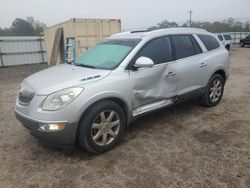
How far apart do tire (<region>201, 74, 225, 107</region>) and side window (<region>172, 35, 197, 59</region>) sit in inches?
34.1

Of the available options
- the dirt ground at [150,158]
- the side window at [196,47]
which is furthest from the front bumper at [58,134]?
the side window at [196,47]

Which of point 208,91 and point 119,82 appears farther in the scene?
point 208,91

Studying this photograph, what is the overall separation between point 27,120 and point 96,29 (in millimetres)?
8619

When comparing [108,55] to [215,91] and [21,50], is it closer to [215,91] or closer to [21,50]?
[215,91]

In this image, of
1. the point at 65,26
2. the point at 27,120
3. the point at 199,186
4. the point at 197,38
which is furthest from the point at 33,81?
the point at 65,26

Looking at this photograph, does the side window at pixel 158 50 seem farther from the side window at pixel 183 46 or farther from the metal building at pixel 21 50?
the metal building at pixel 21 50

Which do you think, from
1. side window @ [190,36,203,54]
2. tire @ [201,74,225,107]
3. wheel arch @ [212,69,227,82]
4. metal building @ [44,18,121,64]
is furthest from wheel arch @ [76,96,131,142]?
metal building @ [44,18,121,64]

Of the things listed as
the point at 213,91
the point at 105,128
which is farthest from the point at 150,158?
the point at 213,91

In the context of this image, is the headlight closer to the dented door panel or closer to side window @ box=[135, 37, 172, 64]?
the dented door panel

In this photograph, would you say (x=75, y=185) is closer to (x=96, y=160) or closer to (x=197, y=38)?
(x=96, y=160)

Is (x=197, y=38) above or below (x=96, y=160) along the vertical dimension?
above

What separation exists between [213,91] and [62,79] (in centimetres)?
340

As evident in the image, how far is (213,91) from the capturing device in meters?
4.89

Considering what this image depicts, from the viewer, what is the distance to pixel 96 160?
9.93 ft
